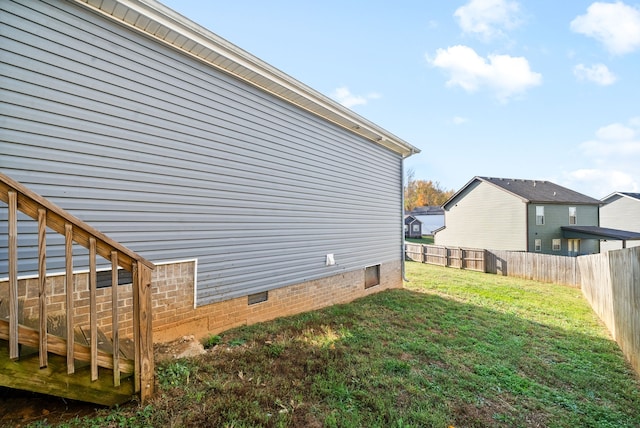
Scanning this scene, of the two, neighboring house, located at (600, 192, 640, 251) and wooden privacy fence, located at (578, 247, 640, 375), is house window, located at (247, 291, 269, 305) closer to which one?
wooden privacy fence, located at (578, 247, 640, 375)

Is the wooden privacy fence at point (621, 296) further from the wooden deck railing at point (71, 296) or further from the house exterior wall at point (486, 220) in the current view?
the house exterior wall at point (486, 220)

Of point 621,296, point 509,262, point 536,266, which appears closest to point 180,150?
point 621,296

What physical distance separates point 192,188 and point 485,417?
450 centimetres

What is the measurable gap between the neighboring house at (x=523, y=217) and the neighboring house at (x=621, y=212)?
6.29 metres

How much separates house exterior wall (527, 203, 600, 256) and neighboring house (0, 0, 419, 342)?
17019mm

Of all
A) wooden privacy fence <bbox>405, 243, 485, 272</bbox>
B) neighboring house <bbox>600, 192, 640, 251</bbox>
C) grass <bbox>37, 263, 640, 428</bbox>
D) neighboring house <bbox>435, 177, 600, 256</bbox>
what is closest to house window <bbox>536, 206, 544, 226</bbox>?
neighboring house <bbox>435, 177, 600, 256</bbox>

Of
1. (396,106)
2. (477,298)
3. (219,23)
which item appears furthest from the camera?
(396,106)

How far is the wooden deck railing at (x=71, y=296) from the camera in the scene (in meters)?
1.89

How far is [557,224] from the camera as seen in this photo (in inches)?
755

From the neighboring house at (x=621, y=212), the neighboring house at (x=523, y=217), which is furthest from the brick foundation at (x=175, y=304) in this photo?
the neighboring house at (x=621, y=212)

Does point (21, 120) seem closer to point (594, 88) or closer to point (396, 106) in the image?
point (396, 106)

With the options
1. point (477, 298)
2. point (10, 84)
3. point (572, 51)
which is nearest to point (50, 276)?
point (10, 84)

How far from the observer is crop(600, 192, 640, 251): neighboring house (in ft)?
81.5

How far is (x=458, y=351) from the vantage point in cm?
452
